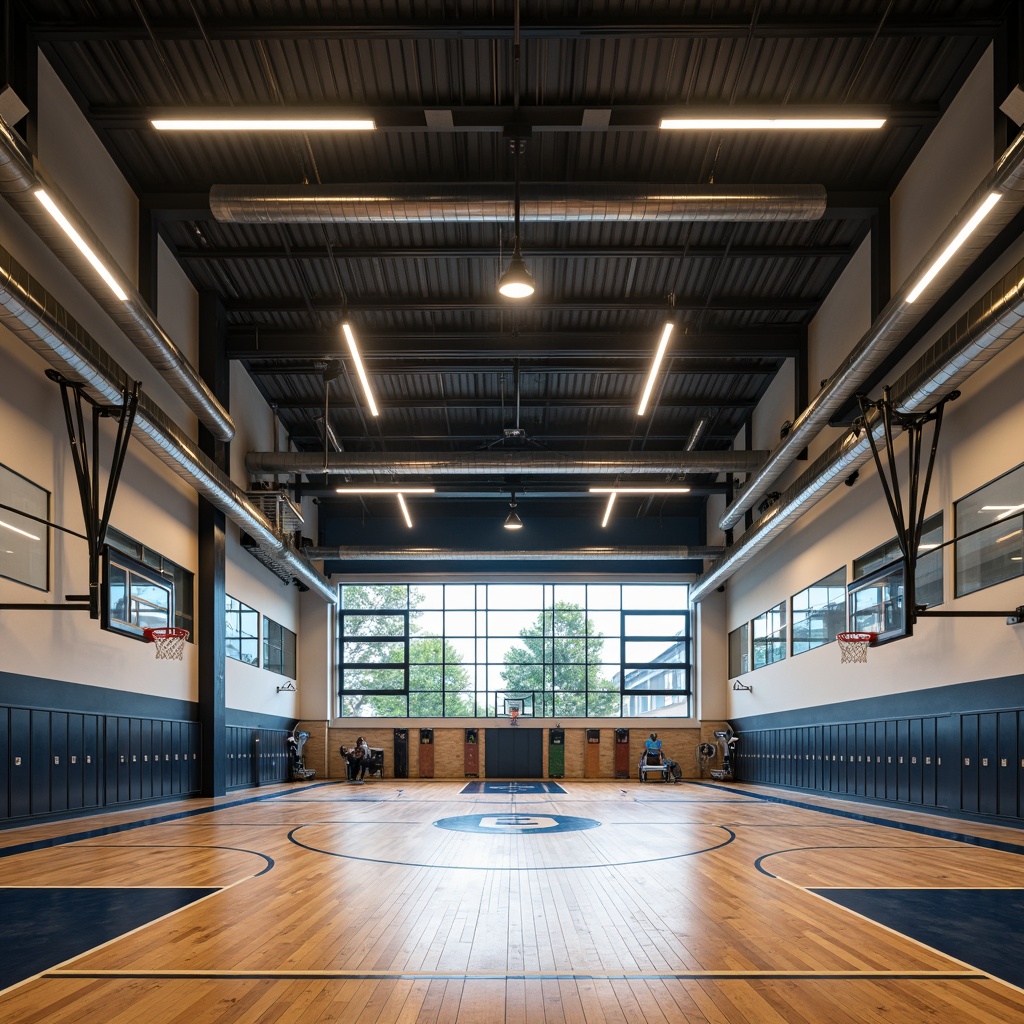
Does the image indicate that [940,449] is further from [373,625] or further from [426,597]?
[373,625]

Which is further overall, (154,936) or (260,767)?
(260,767)

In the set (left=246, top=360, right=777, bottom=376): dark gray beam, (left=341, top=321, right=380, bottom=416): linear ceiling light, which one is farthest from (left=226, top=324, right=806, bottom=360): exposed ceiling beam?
(left=341, top=321, right=380, bottom=416): linear ceiling light

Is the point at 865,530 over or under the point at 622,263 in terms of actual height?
under

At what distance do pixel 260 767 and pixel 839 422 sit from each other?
65.3ft

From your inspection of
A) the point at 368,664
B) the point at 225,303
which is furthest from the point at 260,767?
the point at 225,303

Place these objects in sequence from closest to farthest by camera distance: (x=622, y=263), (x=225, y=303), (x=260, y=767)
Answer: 1. (x=622, y=263)
2. (x=225, y=303)
3. (x=260, y=767)

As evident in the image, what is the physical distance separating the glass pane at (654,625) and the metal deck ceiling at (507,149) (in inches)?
576

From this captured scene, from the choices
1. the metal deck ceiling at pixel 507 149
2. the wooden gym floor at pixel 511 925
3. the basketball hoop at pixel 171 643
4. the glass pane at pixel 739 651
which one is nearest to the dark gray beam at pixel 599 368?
the metal deck ceiling at pixel 507 149

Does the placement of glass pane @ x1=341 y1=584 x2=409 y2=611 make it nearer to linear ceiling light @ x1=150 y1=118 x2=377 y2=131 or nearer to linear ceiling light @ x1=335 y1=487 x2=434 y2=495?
linear ceiling light @ x1=335 y1=487 x2=434 y2=495

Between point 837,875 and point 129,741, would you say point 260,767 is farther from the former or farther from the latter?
point 837,875

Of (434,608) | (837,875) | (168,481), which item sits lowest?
(837,875)

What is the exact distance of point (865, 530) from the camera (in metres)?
21.6

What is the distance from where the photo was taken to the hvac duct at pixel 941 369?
506 inches

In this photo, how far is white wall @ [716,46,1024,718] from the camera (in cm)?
1502
